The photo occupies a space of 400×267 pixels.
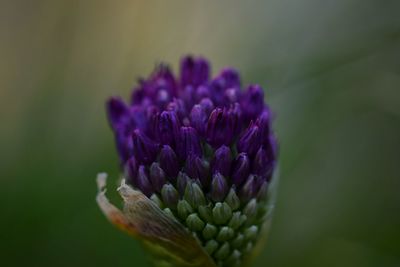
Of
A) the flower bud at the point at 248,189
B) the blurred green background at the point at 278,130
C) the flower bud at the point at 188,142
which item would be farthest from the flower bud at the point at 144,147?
the blurred green background at the point at 278,130

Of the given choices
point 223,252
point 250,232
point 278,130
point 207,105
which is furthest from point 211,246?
point 278,130

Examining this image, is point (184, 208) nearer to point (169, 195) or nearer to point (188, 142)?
point (169, 195)

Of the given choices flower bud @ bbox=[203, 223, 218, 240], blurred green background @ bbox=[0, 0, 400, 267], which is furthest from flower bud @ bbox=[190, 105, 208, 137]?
blurred green background @ bbox=[0, 0, 400, 267]

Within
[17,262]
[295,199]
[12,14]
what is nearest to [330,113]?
[295,199]

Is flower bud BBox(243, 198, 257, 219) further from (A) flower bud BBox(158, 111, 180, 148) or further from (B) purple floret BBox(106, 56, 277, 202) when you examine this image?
(A) flower bud BBox(158, 111, 180, 148)

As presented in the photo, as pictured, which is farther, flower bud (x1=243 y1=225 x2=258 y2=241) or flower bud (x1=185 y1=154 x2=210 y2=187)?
flower bud (x1=243 y1=225 x2=258 y2=241)

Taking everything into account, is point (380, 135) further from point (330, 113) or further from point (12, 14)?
point (12, 14)

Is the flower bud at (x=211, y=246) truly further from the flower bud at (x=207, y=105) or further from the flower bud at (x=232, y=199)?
the flower bud at (x=207, y=105)
